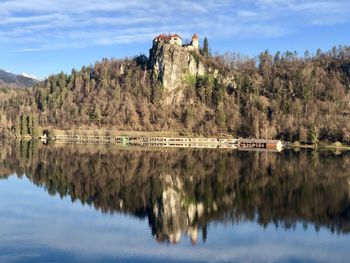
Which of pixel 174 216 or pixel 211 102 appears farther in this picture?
pixel 211 102

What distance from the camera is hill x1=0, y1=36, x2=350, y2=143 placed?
143 m

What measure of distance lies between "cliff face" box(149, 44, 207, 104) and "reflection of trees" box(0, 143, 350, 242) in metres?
98.2

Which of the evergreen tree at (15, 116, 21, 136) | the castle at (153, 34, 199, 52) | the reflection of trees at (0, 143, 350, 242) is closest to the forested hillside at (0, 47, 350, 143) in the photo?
the evergreen tree at (15, 116, 21, 136)

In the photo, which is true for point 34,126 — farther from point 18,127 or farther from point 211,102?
point 211,102

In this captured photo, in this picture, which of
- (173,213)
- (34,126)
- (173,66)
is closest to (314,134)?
(173,66)

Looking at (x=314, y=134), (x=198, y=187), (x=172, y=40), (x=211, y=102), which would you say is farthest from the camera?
(x=172, y=40)

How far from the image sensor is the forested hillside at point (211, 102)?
5556 inches

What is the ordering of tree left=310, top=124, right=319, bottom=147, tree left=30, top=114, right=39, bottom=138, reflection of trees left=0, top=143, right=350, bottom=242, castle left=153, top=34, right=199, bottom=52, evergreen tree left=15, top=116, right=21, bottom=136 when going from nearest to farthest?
reflection of trees left=0, top=143, right=350, bottom=242 < tree left=310, top=124, right=319, bottom=147 < tree left=30, top=114, right=39, bottom=138 < evergreen tree left=15, top=116, right=21, bottom=136 < castle left=153, top=34, right=199, bottom=52

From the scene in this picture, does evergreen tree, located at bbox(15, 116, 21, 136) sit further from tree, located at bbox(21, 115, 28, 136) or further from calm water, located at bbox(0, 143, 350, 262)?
calm water, located at bbox(0, 143, 350, 262)

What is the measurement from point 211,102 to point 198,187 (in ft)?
370

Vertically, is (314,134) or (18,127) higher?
(18,127)

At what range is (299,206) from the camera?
44.8 metres

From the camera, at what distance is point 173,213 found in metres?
41.0

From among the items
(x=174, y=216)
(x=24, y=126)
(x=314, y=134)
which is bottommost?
(x=174, y=216)
